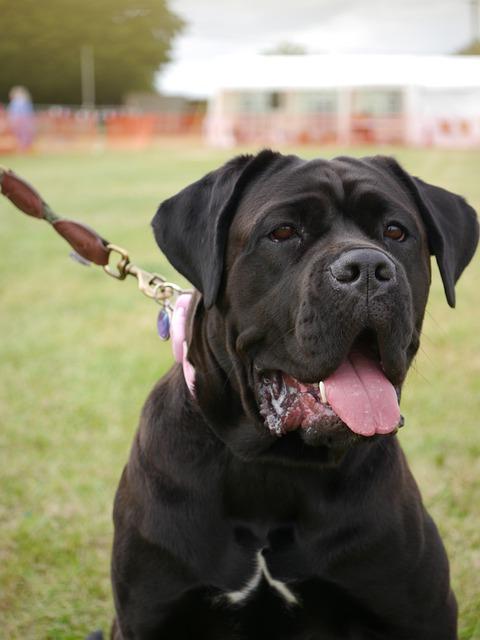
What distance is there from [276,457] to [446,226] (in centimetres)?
89

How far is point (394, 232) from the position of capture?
265 centimetres

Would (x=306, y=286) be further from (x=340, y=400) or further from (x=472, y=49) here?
(x=472, y=49)

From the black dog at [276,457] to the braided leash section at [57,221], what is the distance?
73 centimetres

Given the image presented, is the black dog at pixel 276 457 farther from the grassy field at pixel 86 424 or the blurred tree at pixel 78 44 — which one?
the blurred tree at pixel 78 44

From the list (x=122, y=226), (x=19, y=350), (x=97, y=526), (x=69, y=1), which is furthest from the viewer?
(x=69, y=1)

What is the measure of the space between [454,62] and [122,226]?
75.7 ft

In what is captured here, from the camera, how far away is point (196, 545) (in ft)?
8.85

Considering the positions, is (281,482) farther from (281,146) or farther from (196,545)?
(281,146)

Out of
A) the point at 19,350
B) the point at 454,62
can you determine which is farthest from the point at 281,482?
the point at 454,62

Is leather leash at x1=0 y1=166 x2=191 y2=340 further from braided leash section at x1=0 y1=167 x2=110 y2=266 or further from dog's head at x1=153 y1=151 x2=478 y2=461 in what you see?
dog's head at x1=153 y1=151 x2=478 y2=461

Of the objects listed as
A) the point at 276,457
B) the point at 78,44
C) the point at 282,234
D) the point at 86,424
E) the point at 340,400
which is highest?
the point at 78,44

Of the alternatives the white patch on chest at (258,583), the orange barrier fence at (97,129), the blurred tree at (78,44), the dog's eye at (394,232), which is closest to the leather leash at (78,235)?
the dog's eye at (394,232)

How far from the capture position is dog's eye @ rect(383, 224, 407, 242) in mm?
2652

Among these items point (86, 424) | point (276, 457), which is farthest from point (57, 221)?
point (86, 424)
